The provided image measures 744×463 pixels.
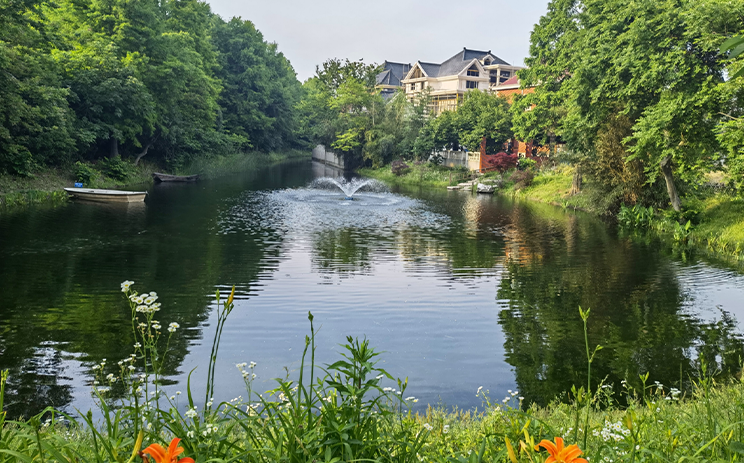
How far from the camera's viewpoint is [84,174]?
30.5 m

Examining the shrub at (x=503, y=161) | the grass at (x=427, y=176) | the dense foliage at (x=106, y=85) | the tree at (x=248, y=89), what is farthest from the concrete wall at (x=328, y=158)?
the shrub at (x=503, y=161)

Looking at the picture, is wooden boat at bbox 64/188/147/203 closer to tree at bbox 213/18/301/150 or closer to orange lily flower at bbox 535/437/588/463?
orange lily flower at bbox 535/437/588/463

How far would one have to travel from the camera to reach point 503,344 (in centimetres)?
918

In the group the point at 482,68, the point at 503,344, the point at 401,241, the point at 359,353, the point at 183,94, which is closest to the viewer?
the point at 359,353

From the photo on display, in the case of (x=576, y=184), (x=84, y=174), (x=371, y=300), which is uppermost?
(x=84, y=174)

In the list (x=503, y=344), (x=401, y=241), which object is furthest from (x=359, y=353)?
(x=401, y=241)

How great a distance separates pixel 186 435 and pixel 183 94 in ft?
143

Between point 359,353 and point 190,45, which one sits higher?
point 190,45

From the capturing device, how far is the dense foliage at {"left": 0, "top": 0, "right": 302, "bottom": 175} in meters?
25.2

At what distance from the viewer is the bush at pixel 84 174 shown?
99.6 feet

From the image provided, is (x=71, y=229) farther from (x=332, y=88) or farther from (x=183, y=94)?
(x=332, y=88)

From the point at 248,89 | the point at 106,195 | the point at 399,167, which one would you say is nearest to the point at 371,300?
the point at 106,195

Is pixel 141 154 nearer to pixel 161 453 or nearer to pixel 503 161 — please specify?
pixel 503 161

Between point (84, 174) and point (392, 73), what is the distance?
71.0m
